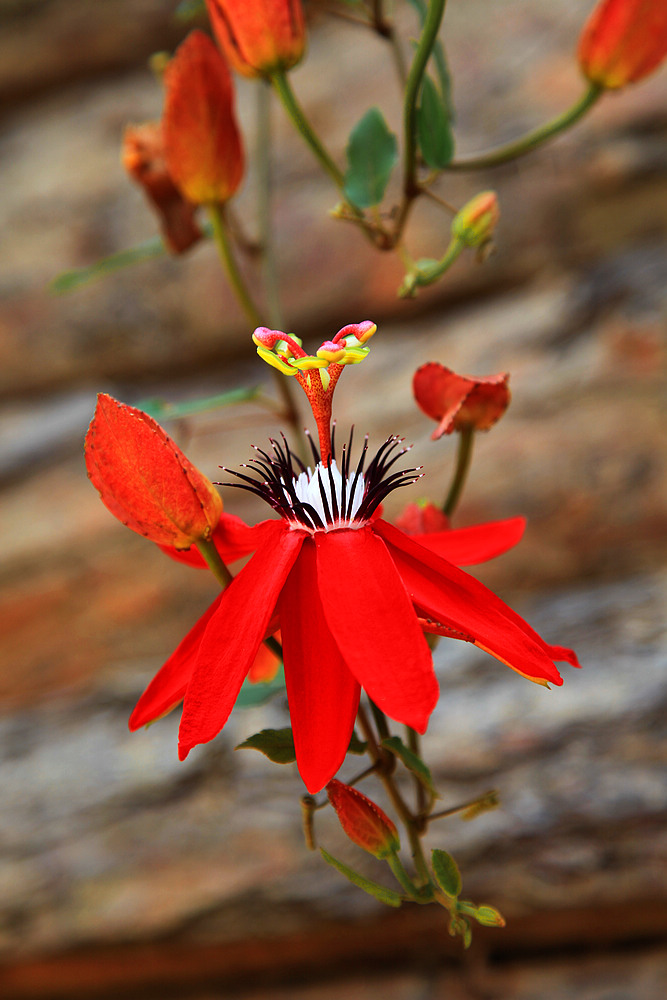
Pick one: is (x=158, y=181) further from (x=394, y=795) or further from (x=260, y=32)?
(x=394, y=795)

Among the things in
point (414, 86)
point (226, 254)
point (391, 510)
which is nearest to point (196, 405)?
point (226, 254)

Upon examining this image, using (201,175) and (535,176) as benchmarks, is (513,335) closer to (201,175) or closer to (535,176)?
(535,176)

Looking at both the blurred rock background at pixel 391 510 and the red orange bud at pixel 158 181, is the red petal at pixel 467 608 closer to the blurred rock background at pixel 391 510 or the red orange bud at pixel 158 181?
the red orange bud at pixel 158 181

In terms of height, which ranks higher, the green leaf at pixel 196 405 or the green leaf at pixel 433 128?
the green leaf at pixel 433 128

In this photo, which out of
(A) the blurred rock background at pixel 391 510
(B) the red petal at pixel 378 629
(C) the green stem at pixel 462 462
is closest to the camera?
(B) the red petal at pixel 378 629

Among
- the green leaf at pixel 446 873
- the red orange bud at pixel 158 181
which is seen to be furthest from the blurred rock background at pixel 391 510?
the green leaf at pixel 446 873

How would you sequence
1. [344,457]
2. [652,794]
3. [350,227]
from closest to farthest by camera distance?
1. [344,457]
2. [652,794]
3. [350,227]

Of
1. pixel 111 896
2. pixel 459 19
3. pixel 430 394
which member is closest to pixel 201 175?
pixel 430 394
